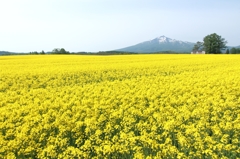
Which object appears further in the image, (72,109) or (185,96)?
(185,96)

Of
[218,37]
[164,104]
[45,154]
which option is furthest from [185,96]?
[218,37]

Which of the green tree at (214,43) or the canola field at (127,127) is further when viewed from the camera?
the green tree at (214,43)

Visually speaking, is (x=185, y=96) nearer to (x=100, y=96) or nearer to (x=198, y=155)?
(x=100, y=96)

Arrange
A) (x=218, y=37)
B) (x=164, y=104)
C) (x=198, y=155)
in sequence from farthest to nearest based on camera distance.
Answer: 1. (x=218, y=37)
2. (x=164, y=104)
3. (x=198, y=155)

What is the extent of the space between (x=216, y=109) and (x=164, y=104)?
6.64 feet

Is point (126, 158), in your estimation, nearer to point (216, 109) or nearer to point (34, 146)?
point (34, 146)

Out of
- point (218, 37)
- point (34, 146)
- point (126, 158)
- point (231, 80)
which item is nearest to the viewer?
point (126, 158)

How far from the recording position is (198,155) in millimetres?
6051

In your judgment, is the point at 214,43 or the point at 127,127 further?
the point at 214,43

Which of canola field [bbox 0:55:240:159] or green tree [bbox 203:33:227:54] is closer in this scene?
canola field [bbox 0:55:240:159]

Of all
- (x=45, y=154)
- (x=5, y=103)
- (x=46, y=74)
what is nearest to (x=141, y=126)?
(x=45, y=154)

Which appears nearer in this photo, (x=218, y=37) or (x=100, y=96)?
(x=100, y=96)

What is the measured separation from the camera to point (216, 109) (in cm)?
952

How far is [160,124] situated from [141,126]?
1.95 feet
